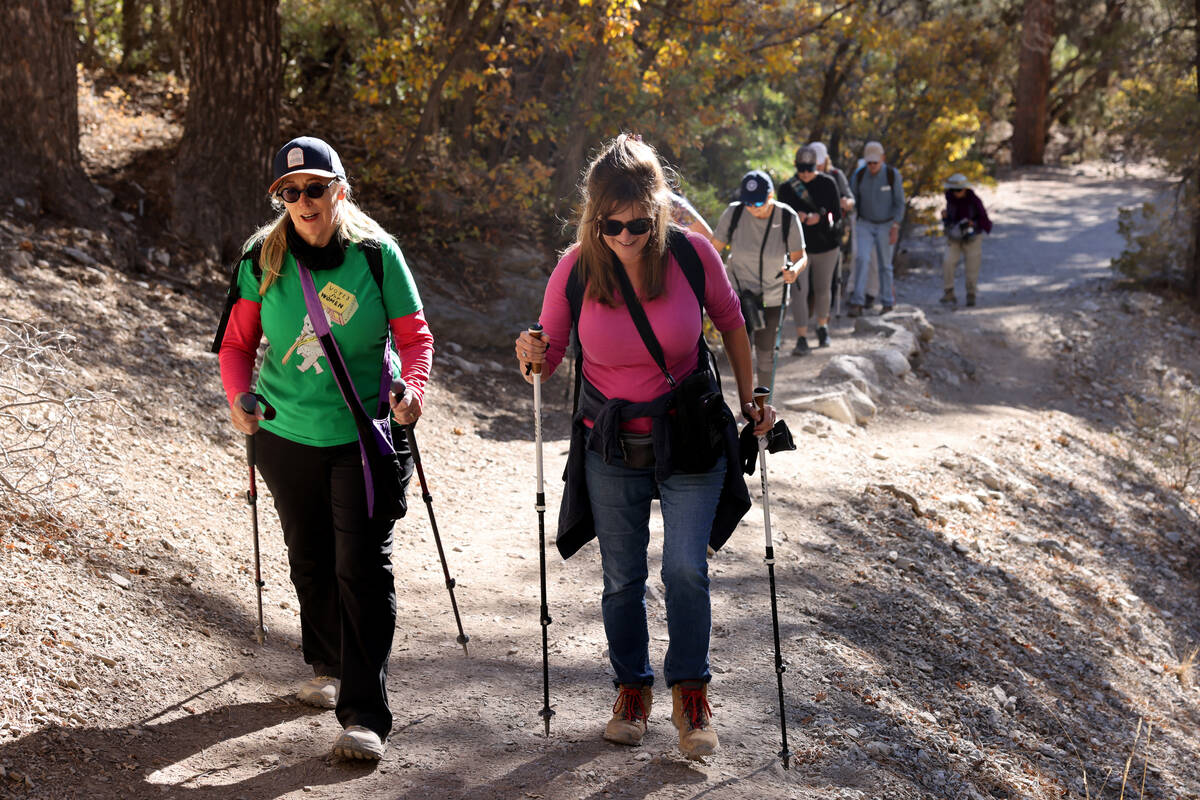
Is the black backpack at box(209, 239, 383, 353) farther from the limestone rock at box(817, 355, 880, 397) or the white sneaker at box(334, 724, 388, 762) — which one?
the limestone rock at box(817, 355, 880, 397)

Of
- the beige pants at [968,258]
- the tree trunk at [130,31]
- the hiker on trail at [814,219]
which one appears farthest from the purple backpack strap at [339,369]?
the beige pants at [968,258]

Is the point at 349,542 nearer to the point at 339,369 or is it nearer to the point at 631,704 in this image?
the point at 339,369

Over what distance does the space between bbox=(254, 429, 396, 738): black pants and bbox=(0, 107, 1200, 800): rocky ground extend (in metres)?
0.30

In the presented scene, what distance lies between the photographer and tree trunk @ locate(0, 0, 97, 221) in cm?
847

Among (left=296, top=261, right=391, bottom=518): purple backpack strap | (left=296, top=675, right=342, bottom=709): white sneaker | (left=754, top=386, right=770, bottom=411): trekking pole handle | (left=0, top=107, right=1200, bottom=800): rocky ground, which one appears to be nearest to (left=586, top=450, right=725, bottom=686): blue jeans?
(left=754, top=386, right=770, bottom=411): trekking pole handle

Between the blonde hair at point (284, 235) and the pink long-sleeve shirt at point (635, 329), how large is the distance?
0.65 meters

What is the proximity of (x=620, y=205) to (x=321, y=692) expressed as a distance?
223cm

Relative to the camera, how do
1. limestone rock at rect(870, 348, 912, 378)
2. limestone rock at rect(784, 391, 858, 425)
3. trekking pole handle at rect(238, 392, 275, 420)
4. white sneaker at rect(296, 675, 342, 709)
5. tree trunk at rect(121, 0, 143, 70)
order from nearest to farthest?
1. trekking pole handle at rect(238, 392, 275, 420)
2. white sneaker at rect(296, 675, 342, 709)
3. limestone rock at rect(784, 391, 858, 425)
4. limestone rock at rect(870, 348, 912, 378)
5. tree trunk at rect(121, 0, 143, 70)

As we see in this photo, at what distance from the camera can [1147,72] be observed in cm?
1653

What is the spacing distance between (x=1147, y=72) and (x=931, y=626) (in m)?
13.4

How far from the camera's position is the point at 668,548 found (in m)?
3.84

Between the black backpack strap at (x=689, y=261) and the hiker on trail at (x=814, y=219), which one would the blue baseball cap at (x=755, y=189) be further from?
the black backpack strap at (x=689, y=261)

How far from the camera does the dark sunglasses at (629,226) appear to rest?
144 inches

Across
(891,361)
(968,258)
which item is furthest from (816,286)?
(968,258)
